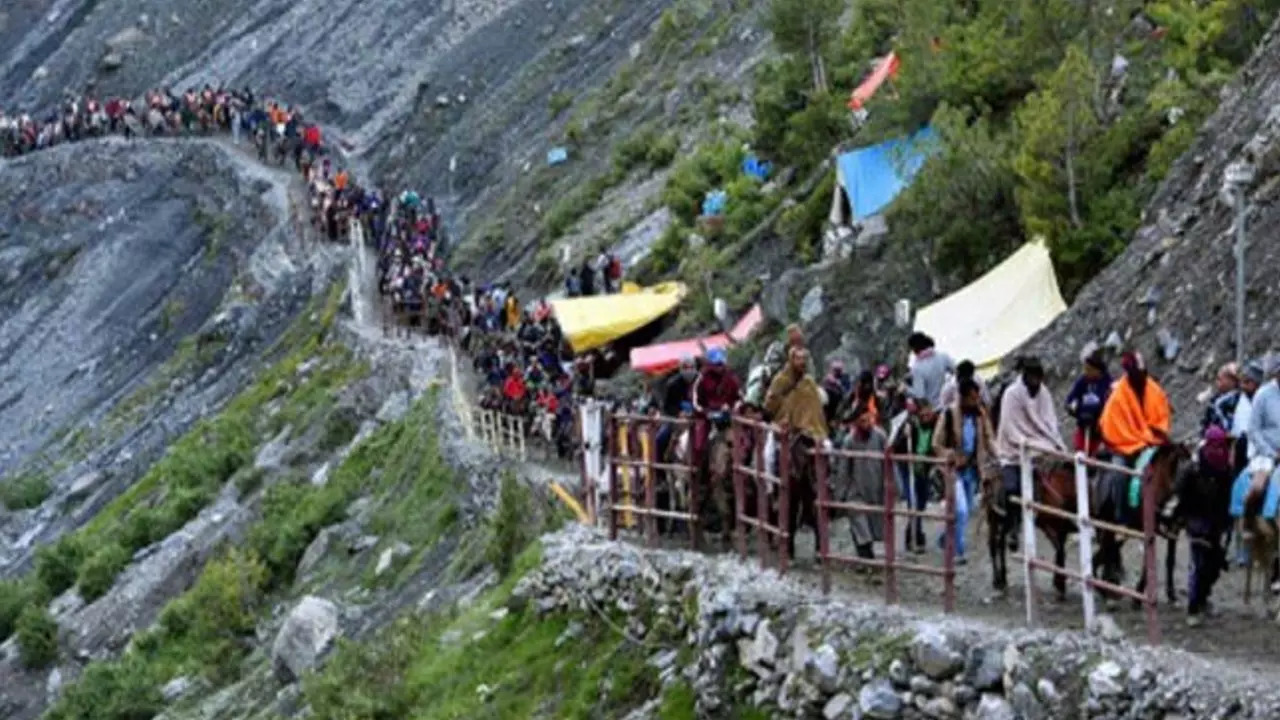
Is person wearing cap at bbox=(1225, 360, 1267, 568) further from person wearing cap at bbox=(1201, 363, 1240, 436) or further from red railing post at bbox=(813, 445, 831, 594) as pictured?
red railing post at bbox=(813, 445, 831, 594)

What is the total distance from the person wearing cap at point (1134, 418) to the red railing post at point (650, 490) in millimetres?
5200

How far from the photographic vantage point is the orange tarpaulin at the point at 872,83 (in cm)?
4606

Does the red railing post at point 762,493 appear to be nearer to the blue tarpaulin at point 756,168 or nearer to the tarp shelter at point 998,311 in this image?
the tarp shelter at point 998,311

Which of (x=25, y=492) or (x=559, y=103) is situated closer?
(x=25, y=492)

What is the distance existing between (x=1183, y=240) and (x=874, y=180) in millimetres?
13251

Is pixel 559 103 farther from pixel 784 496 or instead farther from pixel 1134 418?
pixel 1134 418

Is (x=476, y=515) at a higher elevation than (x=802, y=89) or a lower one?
lower

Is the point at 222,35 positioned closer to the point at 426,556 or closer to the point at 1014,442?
the point at 426,556

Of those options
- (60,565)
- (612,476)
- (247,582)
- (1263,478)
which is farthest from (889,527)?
(60,565)

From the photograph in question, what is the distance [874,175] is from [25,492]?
2126 centimetres

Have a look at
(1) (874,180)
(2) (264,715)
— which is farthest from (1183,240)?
(1) (874,180)

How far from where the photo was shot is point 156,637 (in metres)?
35.1

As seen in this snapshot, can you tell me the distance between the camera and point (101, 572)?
41562 millimetres

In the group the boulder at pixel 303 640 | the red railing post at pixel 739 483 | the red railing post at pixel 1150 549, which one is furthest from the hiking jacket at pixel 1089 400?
the boulder at pixel 303 640
